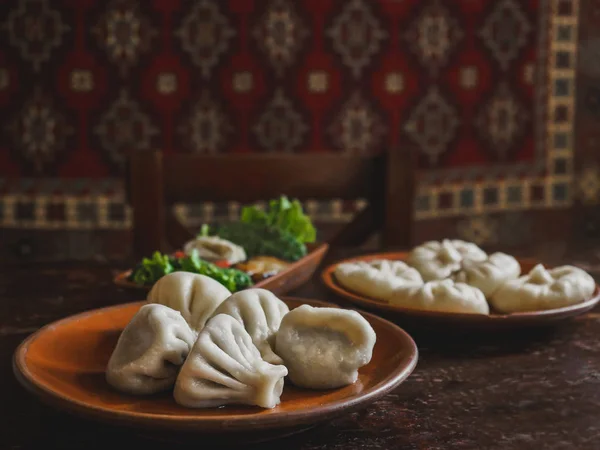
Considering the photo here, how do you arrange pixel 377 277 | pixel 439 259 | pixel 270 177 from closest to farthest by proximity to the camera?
pixel 377 277 → pixel 439 259 → pixel 270 177

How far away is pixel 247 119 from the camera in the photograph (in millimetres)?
3377

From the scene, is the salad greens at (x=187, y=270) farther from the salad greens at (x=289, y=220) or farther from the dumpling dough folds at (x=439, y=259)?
the salad greens at (x=289, y=220)

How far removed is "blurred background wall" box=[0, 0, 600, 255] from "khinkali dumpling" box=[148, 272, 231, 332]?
2.49 meters

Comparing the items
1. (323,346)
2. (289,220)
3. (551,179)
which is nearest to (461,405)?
(323,346)

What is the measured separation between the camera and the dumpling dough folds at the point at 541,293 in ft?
3.47

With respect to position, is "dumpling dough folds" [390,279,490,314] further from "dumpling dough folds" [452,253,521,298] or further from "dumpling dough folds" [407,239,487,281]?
"dumpling dough folds" [407,239,487,281]

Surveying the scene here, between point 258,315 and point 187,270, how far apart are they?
44cm

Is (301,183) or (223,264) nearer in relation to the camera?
(223,264)

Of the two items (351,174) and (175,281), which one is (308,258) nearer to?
(175,281)

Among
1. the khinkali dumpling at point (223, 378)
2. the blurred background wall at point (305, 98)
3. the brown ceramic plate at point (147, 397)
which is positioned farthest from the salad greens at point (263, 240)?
the blurred background wall at point (305, 98)

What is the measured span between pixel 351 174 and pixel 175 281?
133 centimetres

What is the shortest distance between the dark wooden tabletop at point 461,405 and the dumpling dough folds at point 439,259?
0.20 metres

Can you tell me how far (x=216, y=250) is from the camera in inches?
55.7

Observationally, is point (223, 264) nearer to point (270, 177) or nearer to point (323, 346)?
point (323, 346)
